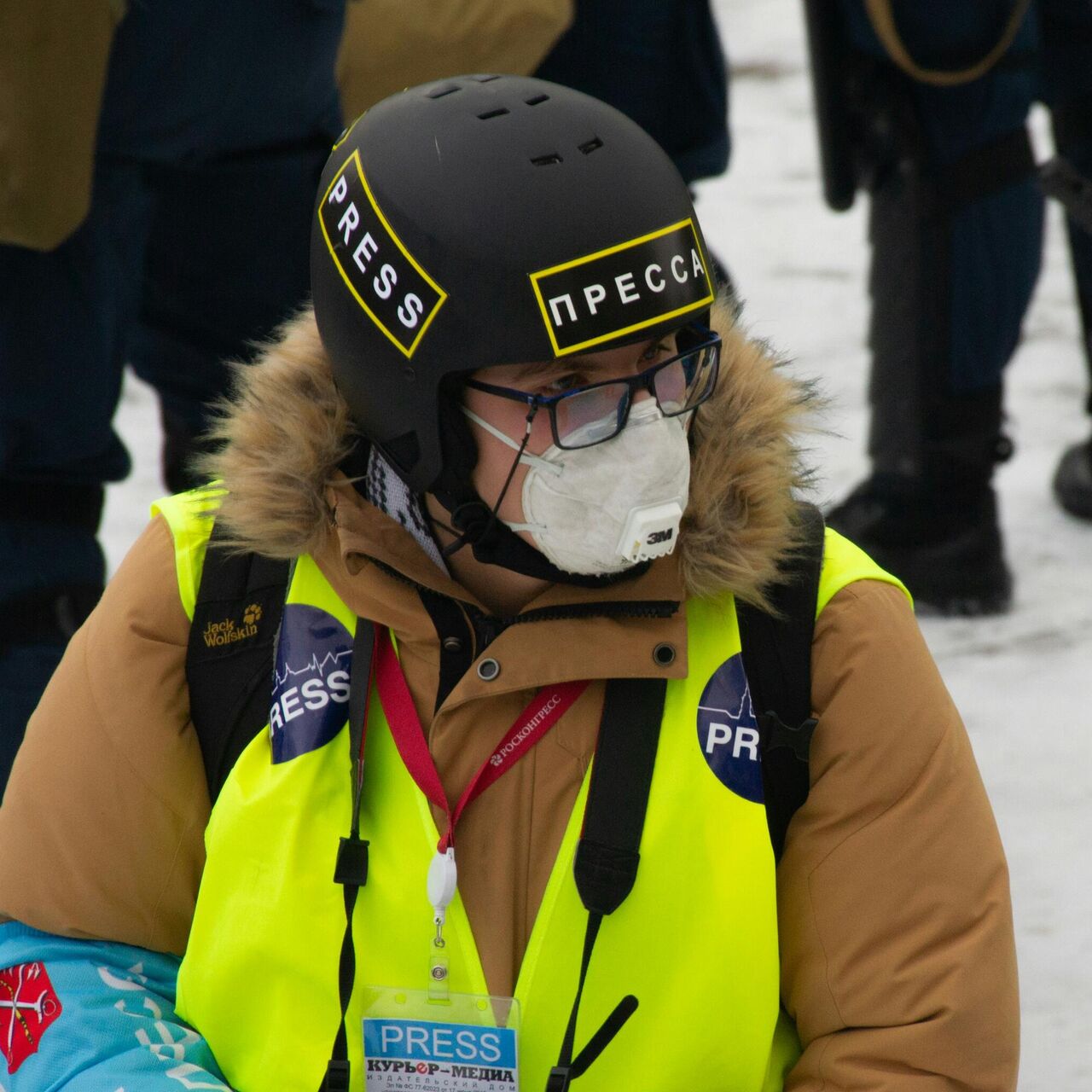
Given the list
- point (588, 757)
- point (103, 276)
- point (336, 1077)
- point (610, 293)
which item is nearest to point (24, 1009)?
point (336, 1077)

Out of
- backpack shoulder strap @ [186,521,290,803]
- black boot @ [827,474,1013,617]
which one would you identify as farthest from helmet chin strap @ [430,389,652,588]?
black boot @ [827,474,1013,617]

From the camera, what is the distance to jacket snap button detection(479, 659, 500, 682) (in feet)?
6.97

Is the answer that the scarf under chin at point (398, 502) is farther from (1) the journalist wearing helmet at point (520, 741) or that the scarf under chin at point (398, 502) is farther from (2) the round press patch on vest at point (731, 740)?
(2) the round press patch on vest at point (731, 740)

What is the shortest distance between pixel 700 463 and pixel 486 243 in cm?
38

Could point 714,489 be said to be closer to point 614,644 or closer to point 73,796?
point 614,644

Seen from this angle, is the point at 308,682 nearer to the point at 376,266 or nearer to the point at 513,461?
the point at 513,461

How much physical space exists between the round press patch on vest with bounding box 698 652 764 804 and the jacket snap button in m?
0.24

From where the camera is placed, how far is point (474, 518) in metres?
2.23

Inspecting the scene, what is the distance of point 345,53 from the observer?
4.09m

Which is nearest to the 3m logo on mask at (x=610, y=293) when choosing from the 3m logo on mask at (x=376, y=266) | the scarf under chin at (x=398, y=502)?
the 3m logo on mask at (x=376, y=266)

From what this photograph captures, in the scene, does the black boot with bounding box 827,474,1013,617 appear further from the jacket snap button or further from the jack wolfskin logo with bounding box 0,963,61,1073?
the jack wolfskin logo with bounding box 0,963,61,1073

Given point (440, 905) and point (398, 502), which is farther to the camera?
point (398, 502)

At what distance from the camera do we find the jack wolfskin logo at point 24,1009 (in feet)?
7.31

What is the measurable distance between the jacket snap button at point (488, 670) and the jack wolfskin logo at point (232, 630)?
1.08 feet
